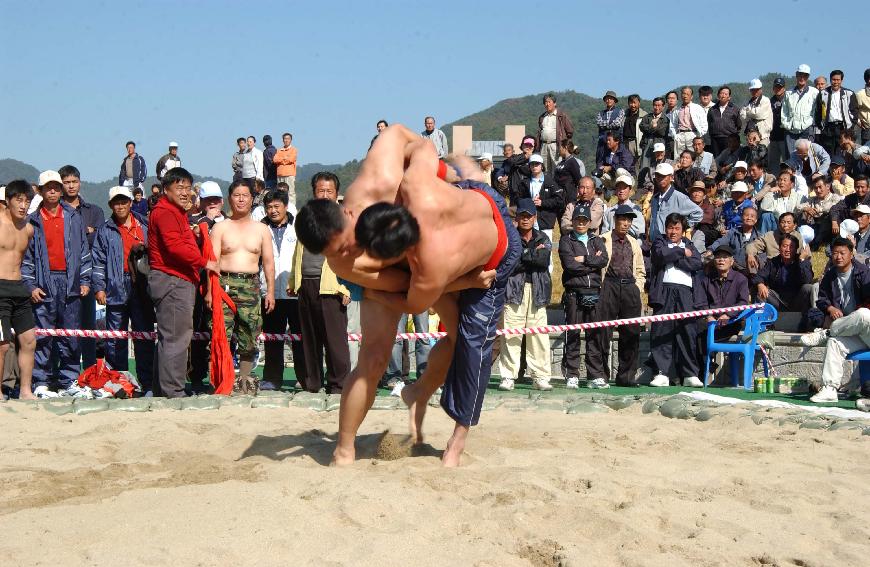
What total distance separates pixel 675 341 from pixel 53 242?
5.43 metres

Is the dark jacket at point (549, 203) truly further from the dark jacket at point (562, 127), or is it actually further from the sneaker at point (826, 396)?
the sneaker at point (826, 396)

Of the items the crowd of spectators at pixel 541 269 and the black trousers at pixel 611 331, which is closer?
the crowd of spectators at pixel 541 269

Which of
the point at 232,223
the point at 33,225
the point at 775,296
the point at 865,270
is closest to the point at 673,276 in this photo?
the point at 775,296

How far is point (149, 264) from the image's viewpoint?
7500 mm

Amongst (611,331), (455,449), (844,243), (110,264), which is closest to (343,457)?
(455,449)

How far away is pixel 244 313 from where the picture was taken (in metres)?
7.79

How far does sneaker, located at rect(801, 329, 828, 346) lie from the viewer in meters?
8.39

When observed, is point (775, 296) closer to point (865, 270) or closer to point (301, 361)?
point (865, 270)

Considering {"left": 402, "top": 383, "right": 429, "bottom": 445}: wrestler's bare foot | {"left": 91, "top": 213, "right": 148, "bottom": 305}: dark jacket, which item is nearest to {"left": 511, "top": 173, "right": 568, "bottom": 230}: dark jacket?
{"left": 91, "top": 213, "right": 148, "bottom": 305}: dark jacket

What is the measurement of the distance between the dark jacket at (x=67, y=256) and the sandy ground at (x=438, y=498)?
2.46 metres

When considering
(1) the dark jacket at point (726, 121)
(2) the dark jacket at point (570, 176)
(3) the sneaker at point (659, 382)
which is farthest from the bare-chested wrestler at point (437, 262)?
(1) the dark jacket at point (726, 121)

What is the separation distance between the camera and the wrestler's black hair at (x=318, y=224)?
4.15m

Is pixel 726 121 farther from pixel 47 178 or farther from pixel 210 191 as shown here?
pixel 47 178

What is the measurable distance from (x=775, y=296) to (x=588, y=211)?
6.19ft
